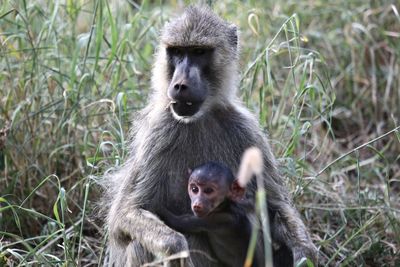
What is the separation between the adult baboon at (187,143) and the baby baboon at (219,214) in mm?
99

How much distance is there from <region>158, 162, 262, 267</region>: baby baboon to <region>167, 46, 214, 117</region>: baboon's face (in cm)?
32

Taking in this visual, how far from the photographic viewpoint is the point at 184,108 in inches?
183

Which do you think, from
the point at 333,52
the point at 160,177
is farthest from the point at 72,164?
the point at 333,52

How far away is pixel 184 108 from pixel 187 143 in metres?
0.29

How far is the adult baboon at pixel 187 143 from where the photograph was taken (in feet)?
15.4

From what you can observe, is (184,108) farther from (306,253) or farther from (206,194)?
(306,253)

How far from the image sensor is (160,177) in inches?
190

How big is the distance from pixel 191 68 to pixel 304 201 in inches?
65.5

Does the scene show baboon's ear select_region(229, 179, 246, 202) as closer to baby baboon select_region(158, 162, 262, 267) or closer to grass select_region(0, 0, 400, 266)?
baby baboon select_region(158, 162, 262, 267)

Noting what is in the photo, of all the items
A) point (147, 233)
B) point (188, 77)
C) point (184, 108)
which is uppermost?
point (188, 77)

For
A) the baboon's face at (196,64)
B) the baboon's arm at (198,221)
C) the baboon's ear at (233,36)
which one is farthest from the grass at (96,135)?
the baboon's arm at (198,221)

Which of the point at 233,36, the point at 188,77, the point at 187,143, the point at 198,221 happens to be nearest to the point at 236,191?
the point at 198,221

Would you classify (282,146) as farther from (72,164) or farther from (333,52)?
(333,52)

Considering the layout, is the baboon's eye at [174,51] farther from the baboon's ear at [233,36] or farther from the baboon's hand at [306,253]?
the baboon's hand at [306,253]
